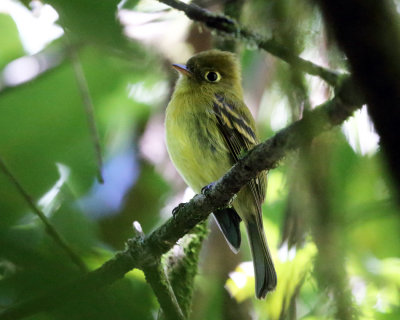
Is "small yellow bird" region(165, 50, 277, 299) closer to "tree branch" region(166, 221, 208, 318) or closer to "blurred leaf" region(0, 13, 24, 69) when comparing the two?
"tree branch" region(166, 221, 208, 318)

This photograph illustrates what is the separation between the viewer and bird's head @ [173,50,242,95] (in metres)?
4.13

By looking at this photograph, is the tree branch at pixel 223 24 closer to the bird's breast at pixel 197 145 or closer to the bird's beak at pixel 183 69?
the bird's breast at pixel 197 145

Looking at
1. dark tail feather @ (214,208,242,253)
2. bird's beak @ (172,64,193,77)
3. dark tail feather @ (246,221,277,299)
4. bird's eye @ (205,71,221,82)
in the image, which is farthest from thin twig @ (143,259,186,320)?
bird's eye @ (205,71,221,82)

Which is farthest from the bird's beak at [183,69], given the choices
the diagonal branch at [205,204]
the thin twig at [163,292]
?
the thin twig at [163,292]

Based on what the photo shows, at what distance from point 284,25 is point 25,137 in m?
1.45

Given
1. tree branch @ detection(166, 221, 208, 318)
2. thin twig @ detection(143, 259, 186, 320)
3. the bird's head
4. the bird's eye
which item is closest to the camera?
thin twig @ detection(143, 259, 186, 320)

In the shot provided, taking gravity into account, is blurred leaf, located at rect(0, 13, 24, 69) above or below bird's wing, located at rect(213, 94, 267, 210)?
above

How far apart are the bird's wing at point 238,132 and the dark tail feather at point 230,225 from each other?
26cm

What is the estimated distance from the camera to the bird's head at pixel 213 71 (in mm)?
4129

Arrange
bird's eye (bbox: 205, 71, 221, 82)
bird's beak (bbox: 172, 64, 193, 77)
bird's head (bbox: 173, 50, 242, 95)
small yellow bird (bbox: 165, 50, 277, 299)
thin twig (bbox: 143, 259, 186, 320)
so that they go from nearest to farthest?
thin twig (bbox: 143, 259, 186, 320)
small yellow bird (bbox: 165, 50, 277, 299)
bird's beak (bbox: 172, 64, 193, 77)
bird's head (bbox: 173, 50, 242, 95)
bird's eye (bbox: 205, 71, 221, 82)

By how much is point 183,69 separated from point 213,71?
0.31 metres

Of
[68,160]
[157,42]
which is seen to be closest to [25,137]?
[68,160]

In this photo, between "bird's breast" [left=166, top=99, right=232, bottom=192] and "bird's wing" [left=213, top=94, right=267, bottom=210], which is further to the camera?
"bird's breast" [left=166, top=99, right=232, bottom=192]

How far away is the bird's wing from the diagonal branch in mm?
764
